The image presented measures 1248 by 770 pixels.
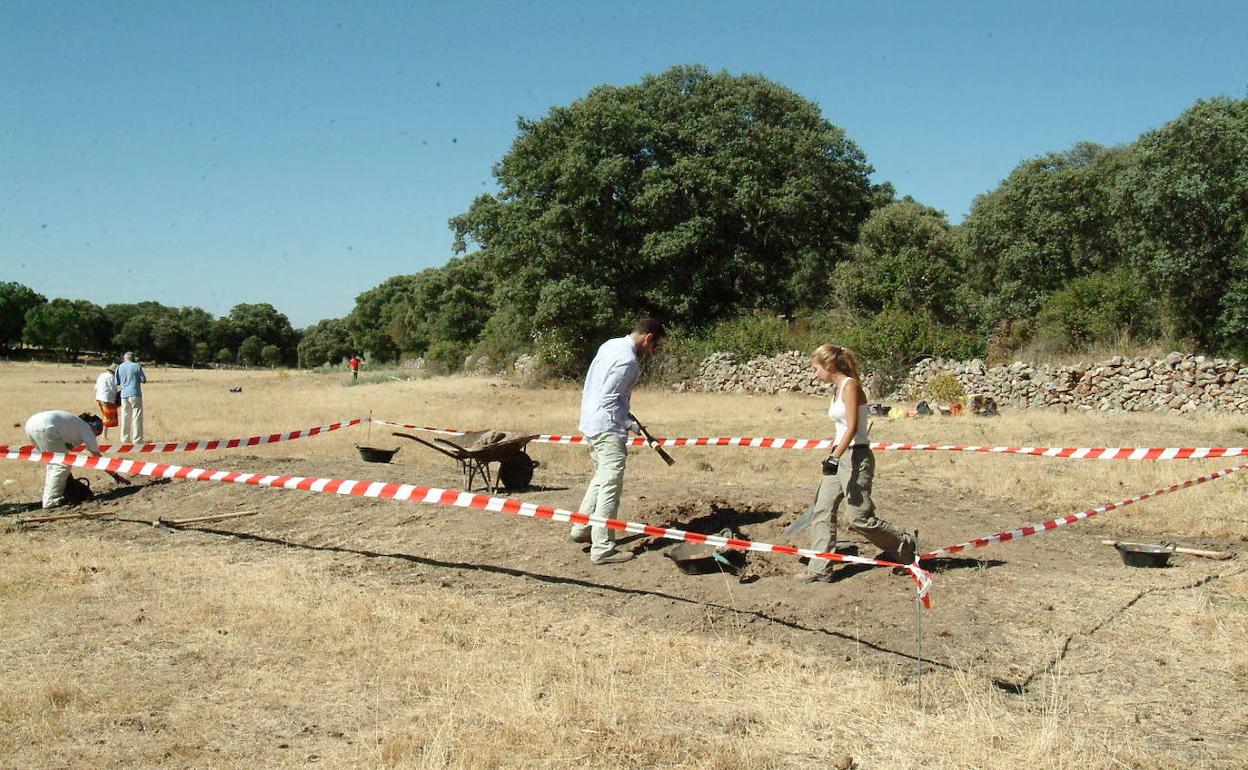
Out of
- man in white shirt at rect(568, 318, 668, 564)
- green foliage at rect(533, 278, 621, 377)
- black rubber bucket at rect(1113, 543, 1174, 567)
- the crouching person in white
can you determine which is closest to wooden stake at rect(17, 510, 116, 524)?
the crouching person in white

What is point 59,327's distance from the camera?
268 ft

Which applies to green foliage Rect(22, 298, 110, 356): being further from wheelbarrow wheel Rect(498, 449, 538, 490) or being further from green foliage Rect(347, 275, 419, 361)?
wheelbarrow wheel Rect(498, 449, 538, 490)

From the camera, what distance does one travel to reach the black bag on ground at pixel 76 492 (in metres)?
11.1

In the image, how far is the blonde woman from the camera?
6.67 m

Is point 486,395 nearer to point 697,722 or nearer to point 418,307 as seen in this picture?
point 697,722

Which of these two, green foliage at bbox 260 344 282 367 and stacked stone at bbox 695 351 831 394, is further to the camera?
green foliage at bbox 260 344 282 367

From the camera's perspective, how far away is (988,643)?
5.89 metres

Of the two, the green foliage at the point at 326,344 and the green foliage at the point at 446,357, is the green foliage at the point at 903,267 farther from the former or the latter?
the green foliage at the point at 326,344

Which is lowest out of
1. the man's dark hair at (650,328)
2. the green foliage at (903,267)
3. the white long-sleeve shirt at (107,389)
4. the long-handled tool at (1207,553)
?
the long-handled tool at (1207,553)

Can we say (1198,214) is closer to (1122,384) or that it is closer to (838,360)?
(1122,384)

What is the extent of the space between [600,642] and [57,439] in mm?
7993

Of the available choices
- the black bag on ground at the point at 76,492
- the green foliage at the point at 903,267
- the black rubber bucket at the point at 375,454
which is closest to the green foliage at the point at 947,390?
the green foliage at the point at 903,267

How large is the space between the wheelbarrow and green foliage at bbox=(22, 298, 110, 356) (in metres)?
84.8

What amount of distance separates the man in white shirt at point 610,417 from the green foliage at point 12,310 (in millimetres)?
92378
